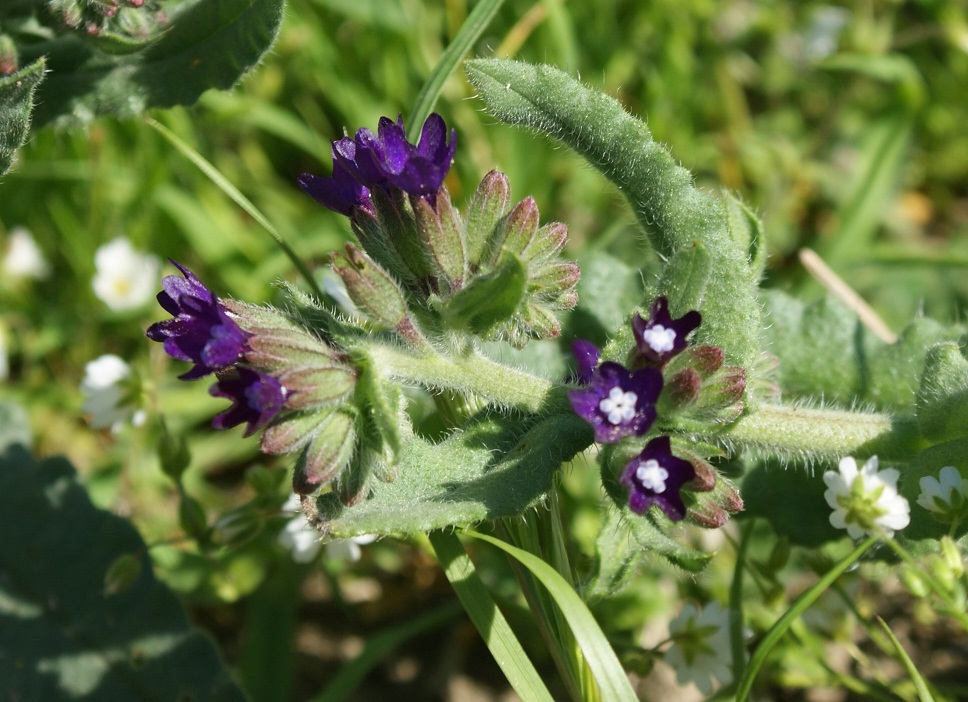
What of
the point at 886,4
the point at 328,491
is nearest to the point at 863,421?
the point at 328,491

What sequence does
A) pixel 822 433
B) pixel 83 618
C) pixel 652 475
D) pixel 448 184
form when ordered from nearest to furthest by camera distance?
pixel 652 475 → pixel 822 433 → pixel 83 618 → pixel 448 184

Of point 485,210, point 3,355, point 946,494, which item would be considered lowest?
point 3,355

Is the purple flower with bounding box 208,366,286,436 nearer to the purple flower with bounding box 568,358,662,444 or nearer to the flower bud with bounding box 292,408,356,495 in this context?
the flower bud with bounding box 292,408,356,495

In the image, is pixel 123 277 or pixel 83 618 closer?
pixel 83 618

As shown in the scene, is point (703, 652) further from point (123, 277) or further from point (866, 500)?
point (123, 277)

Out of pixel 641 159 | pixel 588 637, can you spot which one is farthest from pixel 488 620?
pixel 641 159

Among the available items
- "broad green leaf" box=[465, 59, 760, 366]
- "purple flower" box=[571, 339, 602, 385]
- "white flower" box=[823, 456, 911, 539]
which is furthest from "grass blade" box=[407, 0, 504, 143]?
"white flower" box=[823, 456, 911, 539]
